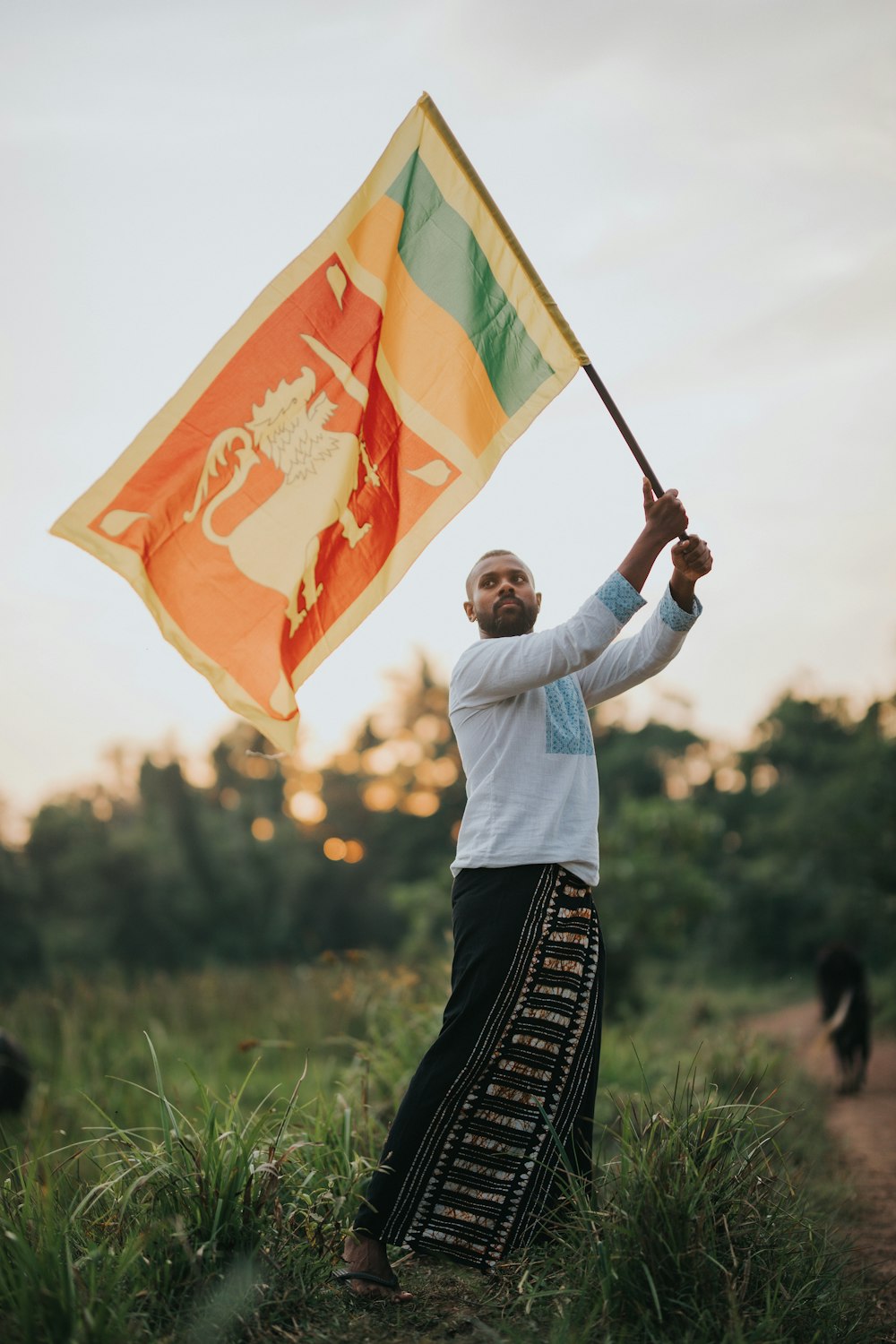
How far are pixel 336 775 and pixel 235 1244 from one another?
44377 mm

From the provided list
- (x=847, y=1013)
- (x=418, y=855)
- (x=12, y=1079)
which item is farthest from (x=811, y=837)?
(x=12, y=1079)

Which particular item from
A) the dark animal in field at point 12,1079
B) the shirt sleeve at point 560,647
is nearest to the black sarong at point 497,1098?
the shirt sleeve at point 560,647

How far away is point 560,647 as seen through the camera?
3293 mm

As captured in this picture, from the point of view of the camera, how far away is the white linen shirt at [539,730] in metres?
3.33

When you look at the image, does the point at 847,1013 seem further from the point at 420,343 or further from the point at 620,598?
the point at 420,343

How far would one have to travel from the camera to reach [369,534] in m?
4.02

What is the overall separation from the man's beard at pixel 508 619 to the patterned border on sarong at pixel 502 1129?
0.89 meters

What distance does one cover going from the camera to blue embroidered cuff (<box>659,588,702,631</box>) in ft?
12.0

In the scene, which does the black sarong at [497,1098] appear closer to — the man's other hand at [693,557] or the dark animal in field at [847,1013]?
the man's other hand at [693,557]

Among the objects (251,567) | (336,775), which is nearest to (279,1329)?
(251,567)

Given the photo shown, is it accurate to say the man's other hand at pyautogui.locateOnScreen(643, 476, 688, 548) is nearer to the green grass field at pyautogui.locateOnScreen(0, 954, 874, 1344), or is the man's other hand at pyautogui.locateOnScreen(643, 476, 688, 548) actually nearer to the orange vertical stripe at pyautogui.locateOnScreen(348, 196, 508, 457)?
the orange vertical stripe at pyautogui.locateOnScreen(348, 196, 508, 457)

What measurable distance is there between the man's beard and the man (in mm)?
204

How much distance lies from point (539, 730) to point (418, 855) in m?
36.8

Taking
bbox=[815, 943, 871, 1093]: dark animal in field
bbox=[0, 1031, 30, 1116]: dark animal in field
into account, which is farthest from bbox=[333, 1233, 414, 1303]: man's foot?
bbox=[815, 943, 871, 1093]: dark animal in field
